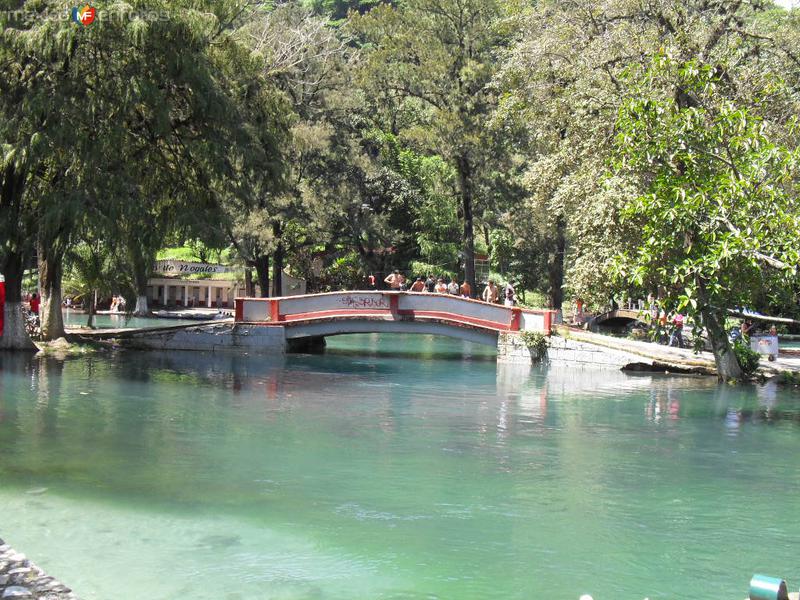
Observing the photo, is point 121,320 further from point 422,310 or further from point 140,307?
point 422,310

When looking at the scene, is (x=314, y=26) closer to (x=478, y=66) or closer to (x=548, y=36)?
(x=478, y=66)

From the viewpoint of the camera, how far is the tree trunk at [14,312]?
2753 cm

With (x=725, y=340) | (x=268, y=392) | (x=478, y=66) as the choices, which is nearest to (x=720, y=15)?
(x=725, y=340)

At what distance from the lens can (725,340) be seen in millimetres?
23656

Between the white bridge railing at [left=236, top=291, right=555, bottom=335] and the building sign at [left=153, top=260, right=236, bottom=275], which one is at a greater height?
the building sign at [left=153, top=260, right=236, bottom=275]

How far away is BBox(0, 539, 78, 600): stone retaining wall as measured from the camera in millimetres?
7559

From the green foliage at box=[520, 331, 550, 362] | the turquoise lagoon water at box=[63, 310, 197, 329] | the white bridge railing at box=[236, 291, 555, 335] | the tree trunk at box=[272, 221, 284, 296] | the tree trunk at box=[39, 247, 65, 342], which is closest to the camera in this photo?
the tree trunk at box=[39, 247, 65, 342]

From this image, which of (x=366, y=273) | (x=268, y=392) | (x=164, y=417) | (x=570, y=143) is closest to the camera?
(x=164, y=417)

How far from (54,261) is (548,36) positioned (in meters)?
17.6

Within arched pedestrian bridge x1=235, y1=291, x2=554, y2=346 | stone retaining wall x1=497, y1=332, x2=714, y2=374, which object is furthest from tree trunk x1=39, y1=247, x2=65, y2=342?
stone retaining wall x1=497, y1=332, x2=714, y2=374

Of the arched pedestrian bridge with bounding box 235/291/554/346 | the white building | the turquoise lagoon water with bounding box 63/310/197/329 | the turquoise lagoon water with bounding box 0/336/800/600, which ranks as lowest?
the turquoise lagoon water with bounding box 0/336/800/600

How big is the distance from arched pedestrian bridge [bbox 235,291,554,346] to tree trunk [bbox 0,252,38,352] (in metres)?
8.74

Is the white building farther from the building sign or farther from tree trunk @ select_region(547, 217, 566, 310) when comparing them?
tree trunk @ select_region(547, 217, 566, 310)

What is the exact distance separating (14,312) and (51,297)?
1988mm
